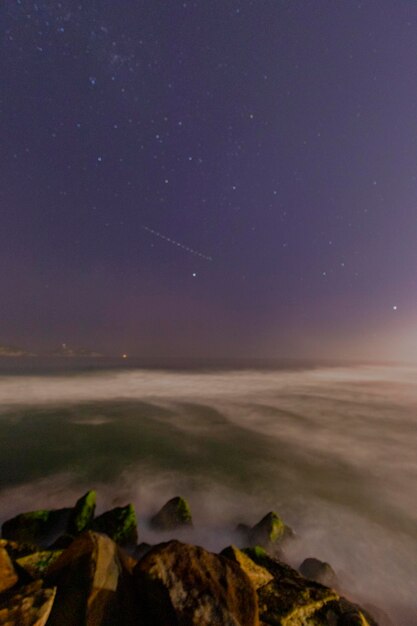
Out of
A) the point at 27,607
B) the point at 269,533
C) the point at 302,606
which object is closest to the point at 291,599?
the point at 302,606

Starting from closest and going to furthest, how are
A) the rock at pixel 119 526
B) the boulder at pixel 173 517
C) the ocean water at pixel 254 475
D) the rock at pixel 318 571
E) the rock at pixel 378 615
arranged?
the rock at pixel 378 615, the rock at pixel 318 571, the rock at pixel 119 526, the ocean water at pixel 254 475, the boulder at pixel 173 517

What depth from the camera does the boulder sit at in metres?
6.60

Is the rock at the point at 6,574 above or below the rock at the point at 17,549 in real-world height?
above

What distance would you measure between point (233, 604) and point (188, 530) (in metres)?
4.27

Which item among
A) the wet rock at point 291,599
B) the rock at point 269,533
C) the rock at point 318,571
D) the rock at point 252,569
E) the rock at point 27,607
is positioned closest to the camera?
the rock at point 27,607

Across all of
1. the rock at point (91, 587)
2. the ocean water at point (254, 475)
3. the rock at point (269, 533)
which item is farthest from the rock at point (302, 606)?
the rock at point (269, 533)

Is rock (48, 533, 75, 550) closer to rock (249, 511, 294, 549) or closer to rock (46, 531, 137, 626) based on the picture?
rock (46, 531, 137, 626)

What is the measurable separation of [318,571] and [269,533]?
43.5 inches

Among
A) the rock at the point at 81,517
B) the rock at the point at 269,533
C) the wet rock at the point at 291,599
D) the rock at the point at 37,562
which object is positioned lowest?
the rock at the point at 269,533

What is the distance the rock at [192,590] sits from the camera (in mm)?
2760

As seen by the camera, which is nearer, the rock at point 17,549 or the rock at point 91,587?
the rock at point 91,587

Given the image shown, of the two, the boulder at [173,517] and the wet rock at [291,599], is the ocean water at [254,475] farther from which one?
the wet rock at [291,599]

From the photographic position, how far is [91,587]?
9.65ft

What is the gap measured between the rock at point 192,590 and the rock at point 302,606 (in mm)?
370
